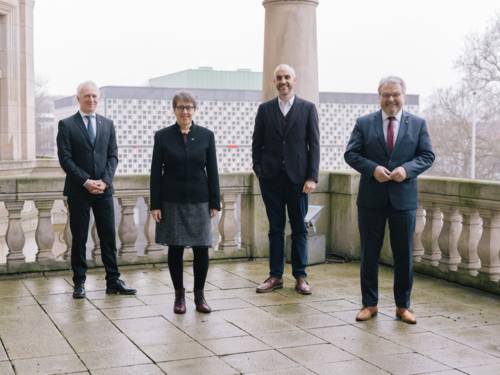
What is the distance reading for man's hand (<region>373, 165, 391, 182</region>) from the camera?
4777 mm

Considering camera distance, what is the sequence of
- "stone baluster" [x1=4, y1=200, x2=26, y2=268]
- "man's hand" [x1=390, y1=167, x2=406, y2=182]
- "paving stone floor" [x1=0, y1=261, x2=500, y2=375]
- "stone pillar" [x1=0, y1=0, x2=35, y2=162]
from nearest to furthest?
"paving stone floor" [x1=0, y1=261, x2=500, y2=375]
"man's hand" [x1=390, y1=167, x2=406, y2=182]
"stone baluster" [x1=4, y1=200, x2=26, y2=268]
"stone pillar" [x1=0, y1=0, x2=35, y2=162]

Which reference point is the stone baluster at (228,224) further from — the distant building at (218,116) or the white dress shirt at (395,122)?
the distant building at (218,116)

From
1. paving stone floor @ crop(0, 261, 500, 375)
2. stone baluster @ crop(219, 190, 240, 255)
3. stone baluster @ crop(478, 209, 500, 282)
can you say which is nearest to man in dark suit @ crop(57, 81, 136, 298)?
paving stone floor @ crop(0, 261, 500, 375)

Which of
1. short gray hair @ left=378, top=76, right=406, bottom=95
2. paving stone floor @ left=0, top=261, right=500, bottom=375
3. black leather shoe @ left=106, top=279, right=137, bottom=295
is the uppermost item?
short gray hair @ left=378, top=76, right=406, bottom=95

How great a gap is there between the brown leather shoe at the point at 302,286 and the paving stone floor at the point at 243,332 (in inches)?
2.7

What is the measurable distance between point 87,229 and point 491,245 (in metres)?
3.26

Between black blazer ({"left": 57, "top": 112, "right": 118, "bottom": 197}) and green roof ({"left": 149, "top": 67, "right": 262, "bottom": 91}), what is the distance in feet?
176

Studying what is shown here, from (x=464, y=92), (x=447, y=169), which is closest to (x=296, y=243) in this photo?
(x=464, y=92)

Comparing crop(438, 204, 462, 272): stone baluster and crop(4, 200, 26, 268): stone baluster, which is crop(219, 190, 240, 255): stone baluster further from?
crop(438, 204, 462, 272): stone baluster

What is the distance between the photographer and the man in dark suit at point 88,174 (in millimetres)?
5574

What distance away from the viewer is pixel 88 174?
18.5 ft

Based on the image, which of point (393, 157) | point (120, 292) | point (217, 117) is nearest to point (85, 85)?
Result: point (120, 292)

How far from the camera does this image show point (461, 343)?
443cm

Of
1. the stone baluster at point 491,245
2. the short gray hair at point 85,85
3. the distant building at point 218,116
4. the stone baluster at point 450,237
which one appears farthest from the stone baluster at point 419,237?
the distant building at point 218,116
